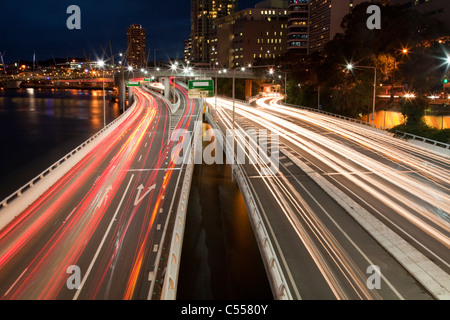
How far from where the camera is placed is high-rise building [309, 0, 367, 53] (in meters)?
137

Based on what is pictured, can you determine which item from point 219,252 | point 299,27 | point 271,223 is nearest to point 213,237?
point 219,252

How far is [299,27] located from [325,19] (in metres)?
12.5

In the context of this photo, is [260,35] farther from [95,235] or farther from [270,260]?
[270,260]

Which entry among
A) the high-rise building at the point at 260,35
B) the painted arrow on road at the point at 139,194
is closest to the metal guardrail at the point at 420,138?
the painted arrow on road at the point at 139,194

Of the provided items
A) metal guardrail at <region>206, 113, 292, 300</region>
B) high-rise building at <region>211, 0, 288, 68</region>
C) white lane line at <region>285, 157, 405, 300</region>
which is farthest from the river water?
high-rise building at <region>211, 0, 288, 68</region>

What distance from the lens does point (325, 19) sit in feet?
480

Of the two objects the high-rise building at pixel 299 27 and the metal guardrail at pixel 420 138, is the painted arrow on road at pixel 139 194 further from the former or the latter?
the high-rise building at pixel 299 27

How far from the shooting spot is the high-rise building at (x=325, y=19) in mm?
136750

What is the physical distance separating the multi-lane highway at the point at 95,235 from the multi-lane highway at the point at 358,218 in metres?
5.41

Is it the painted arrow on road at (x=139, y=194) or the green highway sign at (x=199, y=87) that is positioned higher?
the green highway sign at (x=199, y=87)

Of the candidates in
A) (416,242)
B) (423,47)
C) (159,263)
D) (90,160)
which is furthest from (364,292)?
(423,47)

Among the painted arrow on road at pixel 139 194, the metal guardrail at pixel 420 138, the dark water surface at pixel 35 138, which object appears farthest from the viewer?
the dark water surface at pixel 35 138

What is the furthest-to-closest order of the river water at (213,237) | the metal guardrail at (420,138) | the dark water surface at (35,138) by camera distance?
the dark water surface at (35,138) → the metal guardrail at (420,138) → the river water at (213,237)
